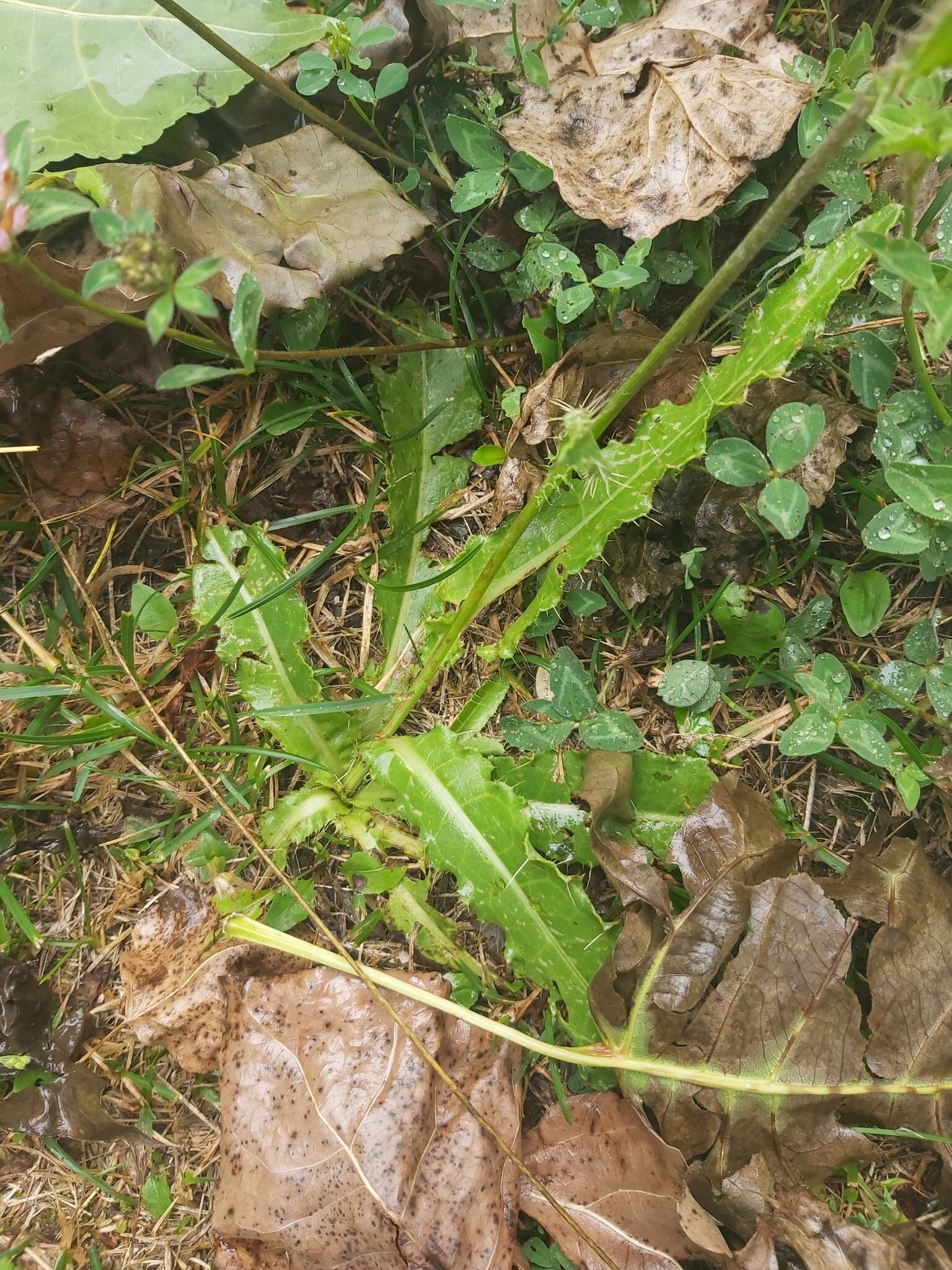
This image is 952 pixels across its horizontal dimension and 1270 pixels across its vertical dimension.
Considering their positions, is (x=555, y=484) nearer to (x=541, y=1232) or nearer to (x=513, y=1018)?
(x=513, y=1018)

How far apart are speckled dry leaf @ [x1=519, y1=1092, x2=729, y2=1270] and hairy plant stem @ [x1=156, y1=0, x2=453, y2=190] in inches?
94.4

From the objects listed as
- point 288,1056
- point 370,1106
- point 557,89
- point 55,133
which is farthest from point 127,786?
point 557,89

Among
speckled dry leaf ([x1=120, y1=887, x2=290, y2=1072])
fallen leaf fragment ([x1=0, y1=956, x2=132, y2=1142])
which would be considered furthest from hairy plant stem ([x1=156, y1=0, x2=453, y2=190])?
fallen leaf fragment ([x1=0, y1=956, x2=132, y2=1142])

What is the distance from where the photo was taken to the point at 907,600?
2262 mm

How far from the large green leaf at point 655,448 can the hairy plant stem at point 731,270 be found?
11cm

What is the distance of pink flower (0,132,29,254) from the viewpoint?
4.72 ft

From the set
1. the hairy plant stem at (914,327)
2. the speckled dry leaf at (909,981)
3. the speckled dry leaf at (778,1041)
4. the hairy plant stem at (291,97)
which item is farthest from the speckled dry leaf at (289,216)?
the speckled dry leaf at (909,981)

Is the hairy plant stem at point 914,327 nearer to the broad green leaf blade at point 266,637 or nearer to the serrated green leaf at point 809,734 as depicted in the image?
the serrated green leaf at point 809,734

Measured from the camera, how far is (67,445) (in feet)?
7.71

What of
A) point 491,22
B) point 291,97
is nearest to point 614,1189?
point 291,97

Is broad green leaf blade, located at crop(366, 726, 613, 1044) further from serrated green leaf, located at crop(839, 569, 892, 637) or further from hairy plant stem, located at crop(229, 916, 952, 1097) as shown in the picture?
serrated green leaf, located at crop(839, 569, 892, 637)

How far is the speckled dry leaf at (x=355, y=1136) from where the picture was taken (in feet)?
6.59

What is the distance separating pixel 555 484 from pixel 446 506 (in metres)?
0.52

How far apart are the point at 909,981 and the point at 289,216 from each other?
241cm
